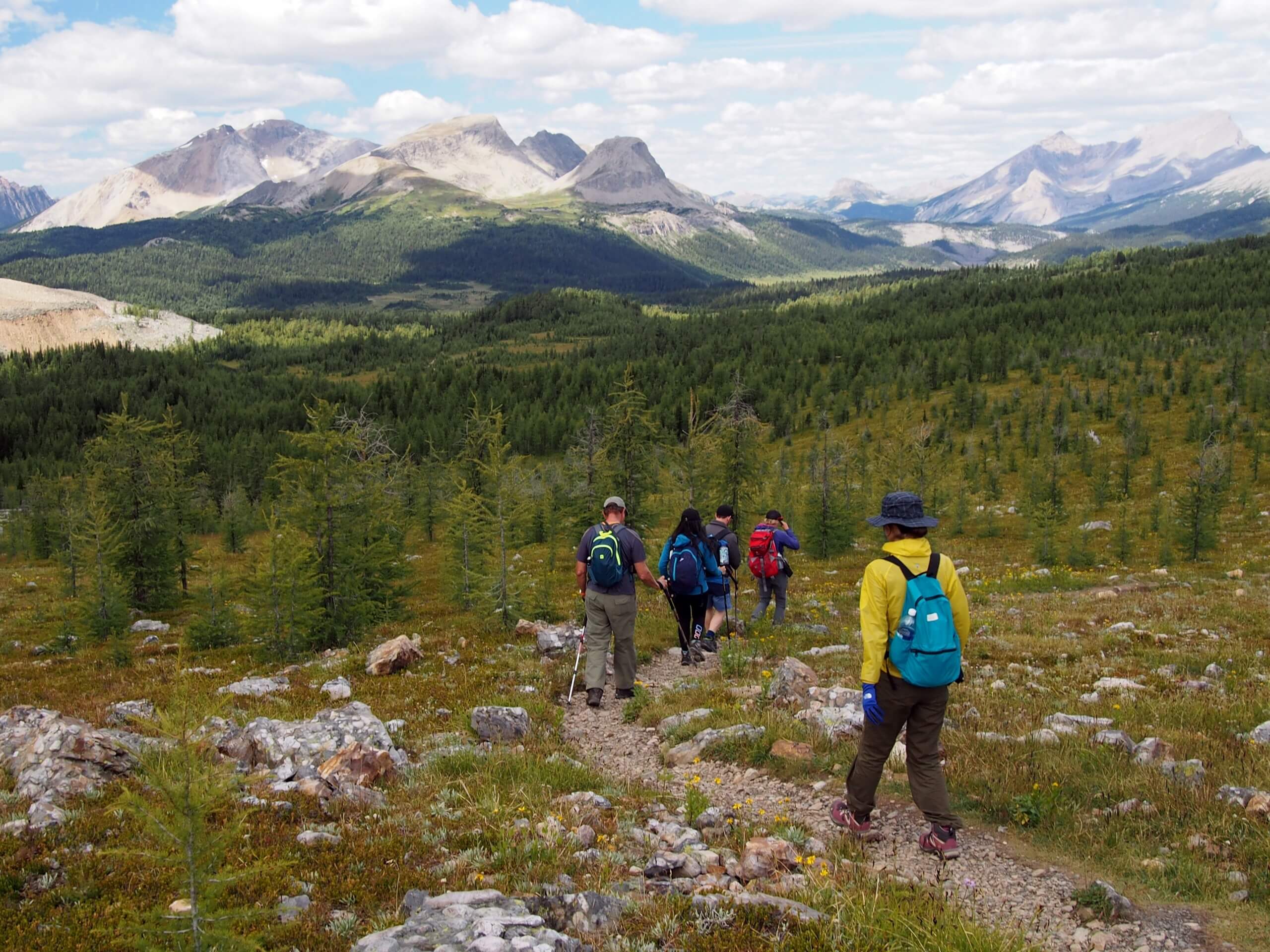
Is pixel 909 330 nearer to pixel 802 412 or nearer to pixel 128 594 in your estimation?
pixel 802 412

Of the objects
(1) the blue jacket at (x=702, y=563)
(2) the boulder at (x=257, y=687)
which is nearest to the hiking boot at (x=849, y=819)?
(1) the blue jacket at (x=702, y=563)

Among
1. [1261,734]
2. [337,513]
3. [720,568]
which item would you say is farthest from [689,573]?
[337,513]

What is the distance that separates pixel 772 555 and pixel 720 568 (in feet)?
6.18

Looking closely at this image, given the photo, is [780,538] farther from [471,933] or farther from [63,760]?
[63,760]

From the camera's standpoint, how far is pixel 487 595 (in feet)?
68.3

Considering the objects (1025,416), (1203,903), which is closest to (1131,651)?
(1203,903)

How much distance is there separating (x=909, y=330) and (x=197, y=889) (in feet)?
565

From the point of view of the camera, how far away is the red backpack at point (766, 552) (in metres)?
18.0

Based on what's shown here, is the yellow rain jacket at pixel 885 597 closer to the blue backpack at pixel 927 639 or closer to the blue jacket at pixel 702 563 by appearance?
the blue backpack at pixel 927 639

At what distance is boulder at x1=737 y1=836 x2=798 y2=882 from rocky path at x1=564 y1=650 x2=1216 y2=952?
0.78 metres

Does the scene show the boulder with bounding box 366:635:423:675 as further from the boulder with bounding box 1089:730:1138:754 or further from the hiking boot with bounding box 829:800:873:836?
the boulder with bounding box 1089:730:1138:754

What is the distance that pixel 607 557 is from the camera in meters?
12.9

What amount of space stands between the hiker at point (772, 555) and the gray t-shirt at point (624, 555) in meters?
5.53

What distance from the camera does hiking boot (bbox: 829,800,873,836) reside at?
7.84m
